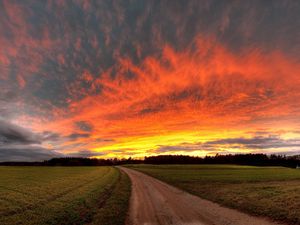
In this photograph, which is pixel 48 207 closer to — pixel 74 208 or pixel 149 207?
pixel 74 208

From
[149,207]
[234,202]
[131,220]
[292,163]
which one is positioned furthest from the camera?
[292,163]

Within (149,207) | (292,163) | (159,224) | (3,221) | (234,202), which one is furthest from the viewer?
(292,163)

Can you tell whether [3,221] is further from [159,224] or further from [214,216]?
[214,216]

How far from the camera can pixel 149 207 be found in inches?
701

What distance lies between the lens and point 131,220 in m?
14.0

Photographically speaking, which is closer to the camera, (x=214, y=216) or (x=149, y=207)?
(x=214, y=216)

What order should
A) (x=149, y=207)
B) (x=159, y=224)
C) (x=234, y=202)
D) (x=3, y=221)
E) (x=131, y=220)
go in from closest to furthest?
(x=159, y=224), (x=131, y=220), (x=3, y=221), (x=149, y=207), (x=234, y=202)

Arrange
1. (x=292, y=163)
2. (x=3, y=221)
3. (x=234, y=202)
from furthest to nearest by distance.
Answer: (x=292, y=163) < (x=234, y=202) < (x=3, y=221)

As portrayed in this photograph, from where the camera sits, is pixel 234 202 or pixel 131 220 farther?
pixel 234 202

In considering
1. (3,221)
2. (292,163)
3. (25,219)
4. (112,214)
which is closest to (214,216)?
(112,214)

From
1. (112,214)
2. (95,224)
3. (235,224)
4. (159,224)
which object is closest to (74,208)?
(112,214)

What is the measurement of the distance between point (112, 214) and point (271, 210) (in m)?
11.9

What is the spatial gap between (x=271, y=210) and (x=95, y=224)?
508 inches

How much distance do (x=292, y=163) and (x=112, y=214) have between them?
19356 cm
